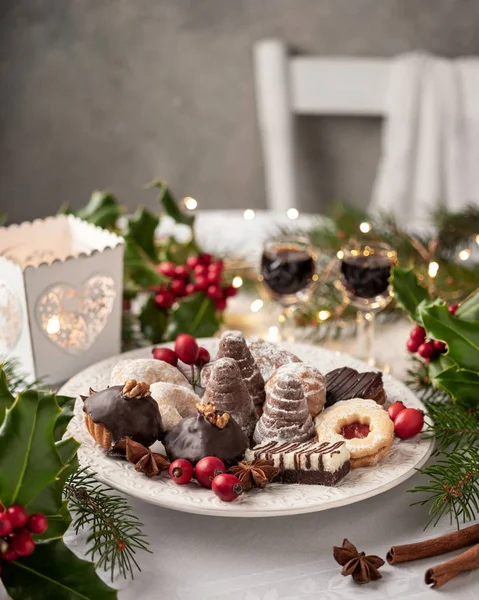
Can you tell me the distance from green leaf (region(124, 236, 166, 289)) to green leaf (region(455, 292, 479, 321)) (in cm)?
68

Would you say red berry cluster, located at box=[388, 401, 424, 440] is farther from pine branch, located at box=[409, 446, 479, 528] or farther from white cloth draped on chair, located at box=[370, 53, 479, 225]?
white cloth draped on chair, located at box=[370, 53, 479, 225]

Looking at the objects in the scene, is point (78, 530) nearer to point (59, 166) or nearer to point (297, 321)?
point (297, 321)

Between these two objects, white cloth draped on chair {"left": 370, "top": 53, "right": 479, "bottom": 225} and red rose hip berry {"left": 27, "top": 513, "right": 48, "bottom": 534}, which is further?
white cloth draped on chair {"left": 370, "top": 53, "right": 479, "bottom": 225}

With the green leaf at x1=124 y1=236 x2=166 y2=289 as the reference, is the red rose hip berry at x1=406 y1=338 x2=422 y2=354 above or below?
below

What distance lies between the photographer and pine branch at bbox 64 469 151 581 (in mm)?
947

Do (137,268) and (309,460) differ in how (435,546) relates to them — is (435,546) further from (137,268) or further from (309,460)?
(137,268)

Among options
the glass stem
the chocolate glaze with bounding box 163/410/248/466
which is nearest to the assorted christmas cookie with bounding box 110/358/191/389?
the chocolate glaze with bounding box 163/410/248/466

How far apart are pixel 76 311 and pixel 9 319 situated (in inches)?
4.7

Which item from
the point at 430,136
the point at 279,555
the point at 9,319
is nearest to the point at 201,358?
the point at 9,319

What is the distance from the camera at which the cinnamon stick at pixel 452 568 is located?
0.93 metres

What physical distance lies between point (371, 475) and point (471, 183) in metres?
2.01

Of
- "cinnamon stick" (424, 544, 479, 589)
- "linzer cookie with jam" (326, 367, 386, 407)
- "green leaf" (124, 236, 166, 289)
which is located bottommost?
"cinnamon stick" (424, 544, 479, 589)

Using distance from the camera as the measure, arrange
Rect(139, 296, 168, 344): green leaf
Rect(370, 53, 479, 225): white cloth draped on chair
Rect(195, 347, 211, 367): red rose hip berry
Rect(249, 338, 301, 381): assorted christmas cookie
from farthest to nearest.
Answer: Rect(370, 53, 479, 225): white cloth draped on chair → Rect(139, 296, 168, 344): green leaf → Rect(195, 347, 211, 367): red rose hip berry → Rect(249, 338, 301, 381): assorted christmas cookie

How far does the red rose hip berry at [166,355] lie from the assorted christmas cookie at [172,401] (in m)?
0.16
